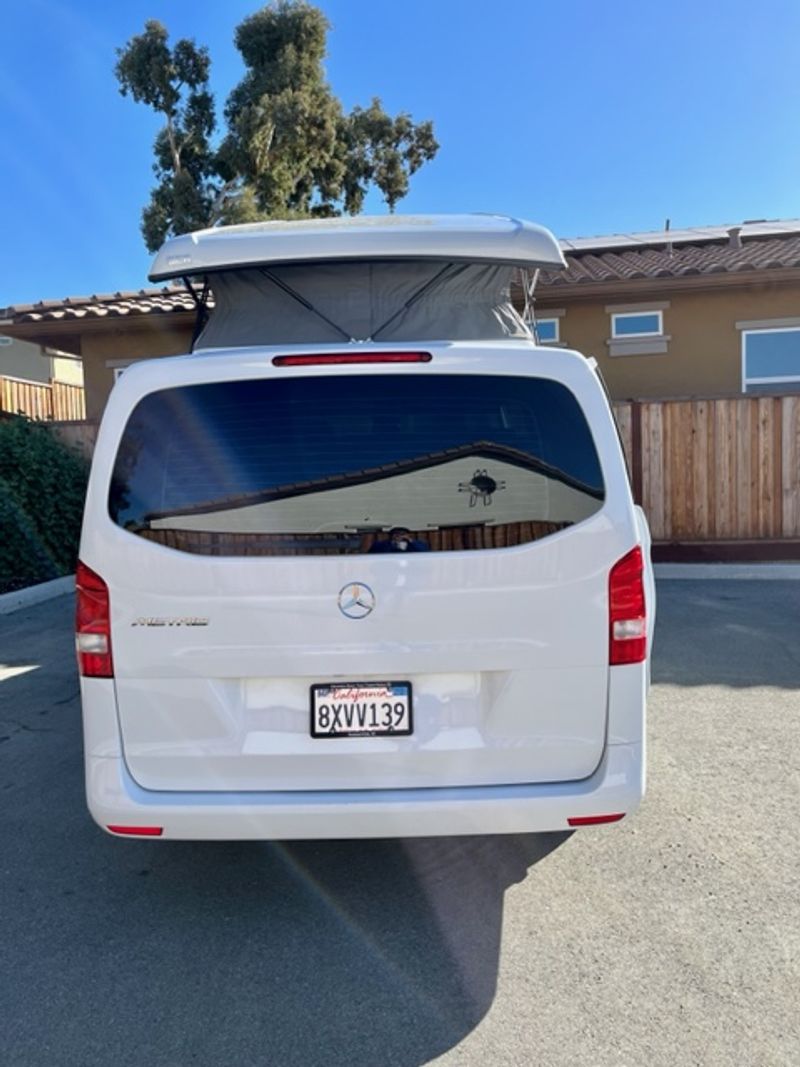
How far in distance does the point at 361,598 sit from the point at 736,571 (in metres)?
8.16

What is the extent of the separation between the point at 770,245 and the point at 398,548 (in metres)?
13.9

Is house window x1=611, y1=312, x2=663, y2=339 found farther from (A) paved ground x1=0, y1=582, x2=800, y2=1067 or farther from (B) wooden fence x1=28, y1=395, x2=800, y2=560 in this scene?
(A) paved ground x1=0, y1=582, x2=800, y2=1067

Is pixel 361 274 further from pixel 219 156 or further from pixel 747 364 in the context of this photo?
pixel 219 156

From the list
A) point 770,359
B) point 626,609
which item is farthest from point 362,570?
point 770,359

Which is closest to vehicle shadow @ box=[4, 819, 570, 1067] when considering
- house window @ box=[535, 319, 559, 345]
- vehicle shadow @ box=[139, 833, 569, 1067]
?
vehicle shadow @ box=[139, 833, 569, 1067]

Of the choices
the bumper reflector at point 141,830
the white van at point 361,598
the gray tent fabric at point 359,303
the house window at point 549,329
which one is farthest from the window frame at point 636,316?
the bumper reflector at point 141,830

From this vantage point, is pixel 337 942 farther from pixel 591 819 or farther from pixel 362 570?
pixel 362 570

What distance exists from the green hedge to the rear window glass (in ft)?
23.1

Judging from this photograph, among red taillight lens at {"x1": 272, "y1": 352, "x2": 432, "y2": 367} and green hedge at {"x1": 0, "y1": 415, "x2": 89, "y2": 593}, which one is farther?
green hedge at {"x1": 0, "y1": 415, "x2": 89, "y2": 593}

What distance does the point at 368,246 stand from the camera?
3.71 meters

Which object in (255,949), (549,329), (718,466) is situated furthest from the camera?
(549,329)

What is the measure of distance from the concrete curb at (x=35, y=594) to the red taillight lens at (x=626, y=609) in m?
7.36

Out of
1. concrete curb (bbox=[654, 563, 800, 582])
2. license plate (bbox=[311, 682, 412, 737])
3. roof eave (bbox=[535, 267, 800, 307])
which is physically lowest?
concrete curb (bbox=[654, 563, 800, 582])

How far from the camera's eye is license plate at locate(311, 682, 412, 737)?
2611mm
